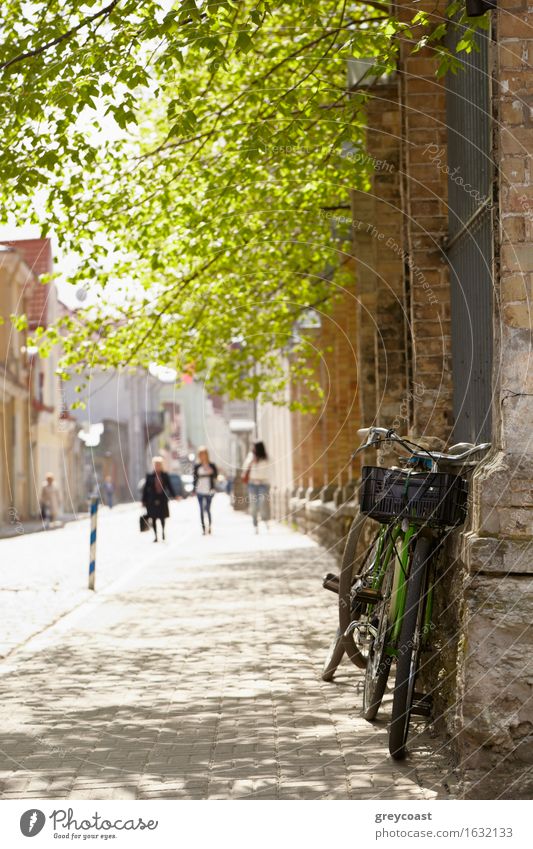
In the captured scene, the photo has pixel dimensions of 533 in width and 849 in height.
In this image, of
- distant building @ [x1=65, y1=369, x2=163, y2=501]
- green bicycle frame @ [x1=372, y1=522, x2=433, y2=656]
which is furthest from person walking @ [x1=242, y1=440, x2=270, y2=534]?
distant building @ [x1=65, y1=369, x2=163, y2=501]

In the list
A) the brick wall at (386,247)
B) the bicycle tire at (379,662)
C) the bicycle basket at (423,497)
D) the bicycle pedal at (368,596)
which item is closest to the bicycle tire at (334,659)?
the bicycle tire at (379,662)

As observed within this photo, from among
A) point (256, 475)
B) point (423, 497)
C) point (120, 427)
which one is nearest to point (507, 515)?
point (423, 497)

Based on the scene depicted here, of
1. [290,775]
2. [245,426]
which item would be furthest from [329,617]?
[245,426]

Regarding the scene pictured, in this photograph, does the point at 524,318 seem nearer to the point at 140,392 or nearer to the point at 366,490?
the point at 366,490

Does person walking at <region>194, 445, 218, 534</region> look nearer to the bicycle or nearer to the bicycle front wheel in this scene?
the bicycle front wheel

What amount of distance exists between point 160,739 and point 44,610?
270 inches

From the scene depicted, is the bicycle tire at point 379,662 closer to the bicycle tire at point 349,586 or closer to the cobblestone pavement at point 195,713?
the cobblestone pavement at point 195,713

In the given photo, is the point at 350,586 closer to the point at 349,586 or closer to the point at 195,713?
the point at 349,586

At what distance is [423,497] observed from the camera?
20.8 ft

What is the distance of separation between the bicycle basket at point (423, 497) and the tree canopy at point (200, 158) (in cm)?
227

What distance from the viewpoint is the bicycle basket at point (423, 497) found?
249 inches

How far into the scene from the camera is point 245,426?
49.1 meters

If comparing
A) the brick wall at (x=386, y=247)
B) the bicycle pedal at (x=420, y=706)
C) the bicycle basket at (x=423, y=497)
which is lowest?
the bicycle pedal at (x=420, y=706)

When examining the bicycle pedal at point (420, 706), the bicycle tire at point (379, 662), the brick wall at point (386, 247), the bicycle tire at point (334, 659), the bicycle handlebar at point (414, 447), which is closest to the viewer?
the bicycle pedal at point (420, 706)
